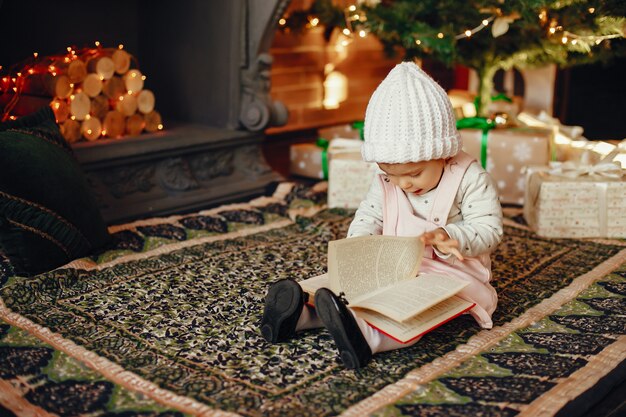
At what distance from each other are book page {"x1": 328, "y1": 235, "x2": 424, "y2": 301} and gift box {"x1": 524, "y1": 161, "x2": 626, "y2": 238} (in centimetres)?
98

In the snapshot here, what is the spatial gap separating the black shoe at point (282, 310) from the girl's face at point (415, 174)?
32 centimetres

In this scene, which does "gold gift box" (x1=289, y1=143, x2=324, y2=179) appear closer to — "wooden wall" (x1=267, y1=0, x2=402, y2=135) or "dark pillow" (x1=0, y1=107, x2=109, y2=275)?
"wooden wall" (x1=267, y1=0, x2=402, y2=135)

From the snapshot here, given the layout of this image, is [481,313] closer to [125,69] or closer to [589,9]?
[589,9]

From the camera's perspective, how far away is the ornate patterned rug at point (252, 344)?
1306 mm

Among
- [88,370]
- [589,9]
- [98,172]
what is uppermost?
[589,9]

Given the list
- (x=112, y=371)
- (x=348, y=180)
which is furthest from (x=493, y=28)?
(x=112, y=371)

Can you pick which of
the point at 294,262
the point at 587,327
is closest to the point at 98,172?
the point at 294,262

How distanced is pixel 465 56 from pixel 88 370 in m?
2.14

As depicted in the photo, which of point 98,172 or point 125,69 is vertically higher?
point 125,69

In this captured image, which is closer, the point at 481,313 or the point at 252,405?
the point at 252,405

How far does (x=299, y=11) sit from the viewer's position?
3.24 meters

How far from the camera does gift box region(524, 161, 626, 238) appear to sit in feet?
7.59

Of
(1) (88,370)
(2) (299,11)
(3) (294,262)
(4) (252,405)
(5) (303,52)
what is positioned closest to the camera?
(4) (252,405)

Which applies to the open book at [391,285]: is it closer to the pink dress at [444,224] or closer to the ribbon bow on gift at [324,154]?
the pink dress at [444,224]
